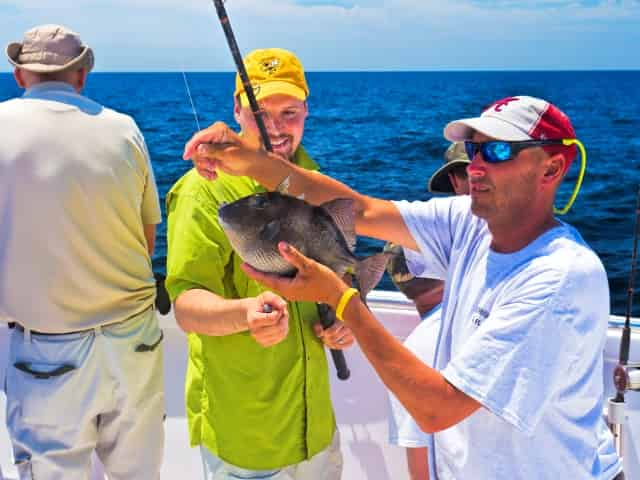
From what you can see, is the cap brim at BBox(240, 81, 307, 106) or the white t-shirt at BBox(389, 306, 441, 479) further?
the white t-shirt at BBox(389, 306, 441, 479)

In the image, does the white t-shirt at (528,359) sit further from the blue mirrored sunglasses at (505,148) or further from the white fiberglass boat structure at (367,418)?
the white fiberglass boat structure at (367,418)

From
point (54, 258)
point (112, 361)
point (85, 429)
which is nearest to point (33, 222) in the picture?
point (54, 258)

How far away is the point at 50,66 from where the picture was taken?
3.11 meters

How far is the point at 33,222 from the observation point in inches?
115

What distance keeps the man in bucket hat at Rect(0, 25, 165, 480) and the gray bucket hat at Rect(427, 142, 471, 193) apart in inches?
50.0

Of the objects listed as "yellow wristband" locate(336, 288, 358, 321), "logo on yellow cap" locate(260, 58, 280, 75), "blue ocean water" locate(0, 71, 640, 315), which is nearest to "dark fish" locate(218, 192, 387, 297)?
"yellow wristband" locate(336, 288, 358, 321)

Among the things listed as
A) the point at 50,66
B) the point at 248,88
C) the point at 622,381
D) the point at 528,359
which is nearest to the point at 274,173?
the point at 248,88

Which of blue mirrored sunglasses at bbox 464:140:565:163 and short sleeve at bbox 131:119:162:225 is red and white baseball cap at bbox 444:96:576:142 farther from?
short sleeve at bbox 131:119:162:225

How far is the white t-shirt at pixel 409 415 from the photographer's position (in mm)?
2754

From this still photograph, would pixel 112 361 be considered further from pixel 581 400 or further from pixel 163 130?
pixel 163 130

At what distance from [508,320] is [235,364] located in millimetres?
990

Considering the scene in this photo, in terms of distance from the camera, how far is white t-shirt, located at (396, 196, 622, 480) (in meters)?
1.89

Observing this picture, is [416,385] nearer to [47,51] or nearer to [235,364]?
[235,364]

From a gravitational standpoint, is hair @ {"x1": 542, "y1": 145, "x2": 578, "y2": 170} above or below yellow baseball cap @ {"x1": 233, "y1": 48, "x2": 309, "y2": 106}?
below
